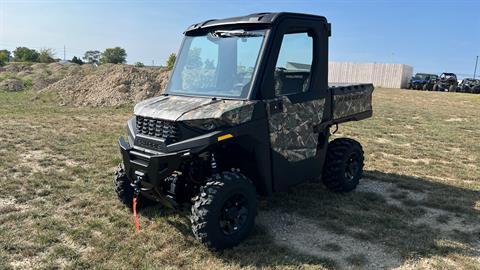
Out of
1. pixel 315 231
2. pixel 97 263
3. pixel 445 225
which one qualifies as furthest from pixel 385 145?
pixel 97 263

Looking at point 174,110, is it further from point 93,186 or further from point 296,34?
point 93,186

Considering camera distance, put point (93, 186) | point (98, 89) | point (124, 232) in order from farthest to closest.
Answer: point (98, 89) < point (93, 186) < point (124, 232)

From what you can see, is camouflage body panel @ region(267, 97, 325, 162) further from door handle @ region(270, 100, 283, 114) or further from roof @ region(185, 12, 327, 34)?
roof @ region(185, 12, 327, 34)

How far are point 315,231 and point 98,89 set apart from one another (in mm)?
16081

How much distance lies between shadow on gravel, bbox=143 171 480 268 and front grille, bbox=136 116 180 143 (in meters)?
1.14

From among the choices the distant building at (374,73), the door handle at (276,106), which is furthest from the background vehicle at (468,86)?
the door handle at (276,106)

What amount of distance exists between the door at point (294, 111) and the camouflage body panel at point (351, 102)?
1.48 feet

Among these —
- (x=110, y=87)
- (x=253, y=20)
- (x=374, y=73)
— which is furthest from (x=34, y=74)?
(x=253, y=20)

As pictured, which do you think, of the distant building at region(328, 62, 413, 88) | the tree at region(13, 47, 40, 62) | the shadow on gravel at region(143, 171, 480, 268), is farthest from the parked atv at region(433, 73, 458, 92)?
the tree at region(13, 47, 40, 62)

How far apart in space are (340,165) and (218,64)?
7.50ft

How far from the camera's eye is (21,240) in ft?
14.6

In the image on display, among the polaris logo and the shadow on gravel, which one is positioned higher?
the polaris logo

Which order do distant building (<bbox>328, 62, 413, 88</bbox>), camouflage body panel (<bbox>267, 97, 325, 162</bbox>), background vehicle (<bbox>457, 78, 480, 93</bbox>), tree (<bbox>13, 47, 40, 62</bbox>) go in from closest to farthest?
camouflage body panel (<bbox>267, 97, 325, 162</bbox>) < background vehicle (<bbox>457, 78, 480, 93</bbox>) < distant building (<bbox>328, 62, 413, 88</bbox>) < tree (<bbox>13, 47, 40, 62</bbox>)

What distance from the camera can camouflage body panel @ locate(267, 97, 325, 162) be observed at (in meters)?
4.64
